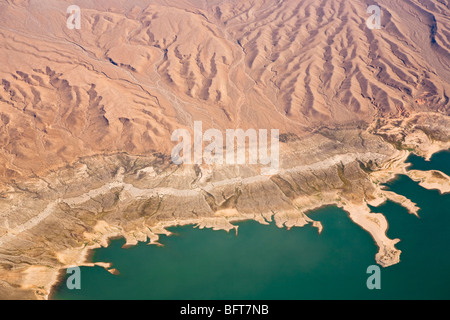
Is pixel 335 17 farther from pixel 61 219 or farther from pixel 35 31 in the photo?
pixel 61 219

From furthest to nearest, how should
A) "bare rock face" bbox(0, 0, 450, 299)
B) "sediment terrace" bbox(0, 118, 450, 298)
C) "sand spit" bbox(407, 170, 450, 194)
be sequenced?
1. "sand spit" bbox(407, 170, 450, 194)
2. "bare rock face" bbox(0, 0, 450, 299)
3. "sediment terrace" bbox(0, 118, 450, 298)

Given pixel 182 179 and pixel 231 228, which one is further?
pixel 182 179

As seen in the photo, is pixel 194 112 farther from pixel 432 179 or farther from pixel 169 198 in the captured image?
pixel 432 179

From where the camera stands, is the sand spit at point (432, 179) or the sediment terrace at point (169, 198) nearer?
the sediment terrace at point (169, 198)

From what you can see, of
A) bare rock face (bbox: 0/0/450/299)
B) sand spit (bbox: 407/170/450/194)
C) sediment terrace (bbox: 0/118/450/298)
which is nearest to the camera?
sediment terrace (bbox: 0/118/450/298)

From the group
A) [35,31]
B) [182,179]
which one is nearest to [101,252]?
[182,179]

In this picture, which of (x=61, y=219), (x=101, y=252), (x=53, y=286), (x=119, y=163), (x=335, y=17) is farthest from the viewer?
(x=335, y=17)

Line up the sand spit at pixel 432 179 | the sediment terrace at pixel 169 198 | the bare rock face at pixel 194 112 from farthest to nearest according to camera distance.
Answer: the sand spit at pixel 432 179 → the bare rock face at pixel 194 112 → the sediment terrace at pixel 169 198

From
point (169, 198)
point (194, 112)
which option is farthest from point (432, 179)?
point (194, 112)

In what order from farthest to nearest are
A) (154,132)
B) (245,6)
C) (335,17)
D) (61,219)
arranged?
(245,6) → (335,17) → (154,132) → (61,219)
